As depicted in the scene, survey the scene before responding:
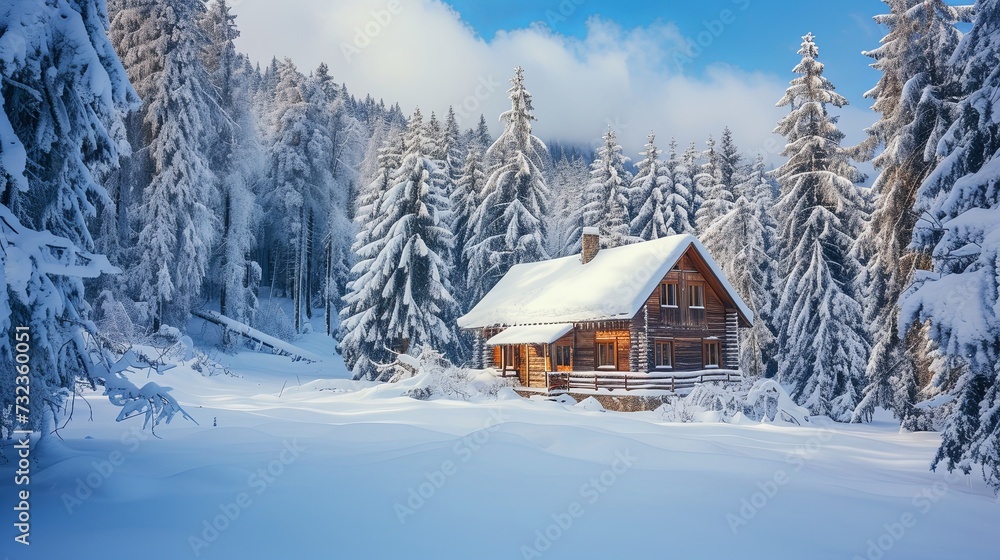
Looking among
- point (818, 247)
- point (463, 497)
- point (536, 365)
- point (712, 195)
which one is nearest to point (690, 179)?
point (712, 195)

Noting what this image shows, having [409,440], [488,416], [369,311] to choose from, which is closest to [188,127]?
[369,311]

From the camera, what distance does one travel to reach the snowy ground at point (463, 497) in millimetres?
5477

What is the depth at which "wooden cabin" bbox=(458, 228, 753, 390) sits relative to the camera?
24.3 meters

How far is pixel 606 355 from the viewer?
86.0ft

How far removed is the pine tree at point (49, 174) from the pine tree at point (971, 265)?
33.1 feet

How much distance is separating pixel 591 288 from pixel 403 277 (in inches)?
392

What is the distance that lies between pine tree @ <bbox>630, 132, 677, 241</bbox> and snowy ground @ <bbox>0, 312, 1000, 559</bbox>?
27974 millimetres

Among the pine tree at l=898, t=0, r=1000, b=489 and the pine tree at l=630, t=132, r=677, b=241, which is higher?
the pine tree at l=630, t=132, r=677, b=241

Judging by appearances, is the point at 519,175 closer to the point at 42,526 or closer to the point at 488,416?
the point at 488,416

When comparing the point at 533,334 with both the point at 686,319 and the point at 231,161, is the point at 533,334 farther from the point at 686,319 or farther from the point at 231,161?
the point at 231,161

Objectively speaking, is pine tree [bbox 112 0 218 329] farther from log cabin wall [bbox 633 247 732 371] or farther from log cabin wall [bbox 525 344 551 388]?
log cabin wall [bbox 633 247 732 371]

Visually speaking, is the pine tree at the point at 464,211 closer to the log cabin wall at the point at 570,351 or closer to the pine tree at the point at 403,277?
the pine tree at the point at 403,277

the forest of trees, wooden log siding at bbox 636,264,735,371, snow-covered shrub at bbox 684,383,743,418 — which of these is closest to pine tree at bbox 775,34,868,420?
the forest of trees

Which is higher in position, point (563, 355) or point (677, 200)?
point (677, 200)
